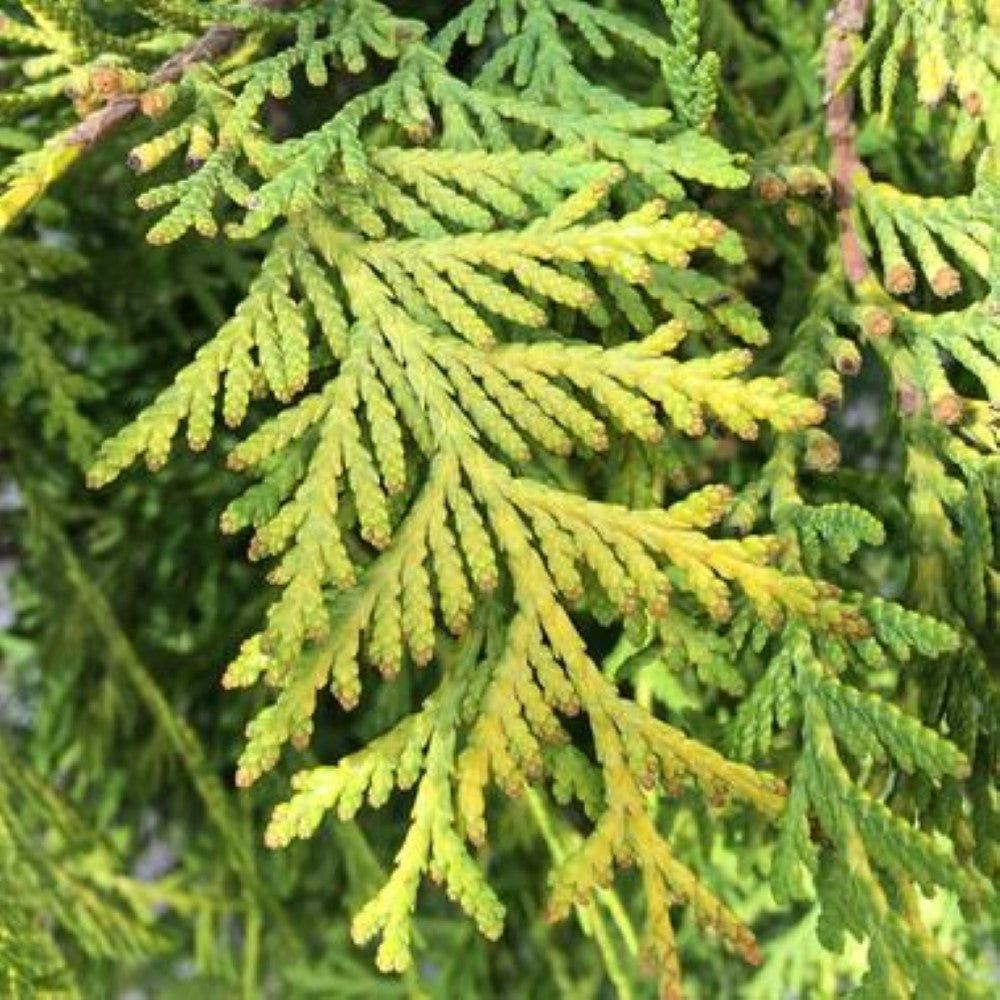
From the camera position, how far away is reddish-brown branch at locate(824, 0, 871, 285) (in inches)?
59.0

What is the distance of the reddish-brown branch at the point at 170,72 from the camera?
1345mm

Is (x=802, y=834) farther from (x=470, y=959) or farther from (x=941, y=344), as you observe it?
(x=470, y=959)

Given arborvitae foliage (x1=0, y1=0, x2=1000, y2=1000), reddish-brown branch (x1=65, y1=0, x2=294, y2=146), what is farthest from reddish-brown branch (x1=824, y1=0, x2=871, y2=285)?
reddish-brown branch (x1=65, y1=0, x2=294, y2=146)

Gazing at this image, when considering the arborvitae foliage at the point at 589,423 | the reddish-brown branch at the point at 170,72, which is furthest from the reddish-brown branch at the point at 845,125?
the reddish-brown branch at the point at 170,72

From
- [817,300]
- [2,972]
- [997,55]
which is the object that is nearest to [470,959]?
[2,972]

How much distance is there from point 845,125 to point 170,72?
630mm

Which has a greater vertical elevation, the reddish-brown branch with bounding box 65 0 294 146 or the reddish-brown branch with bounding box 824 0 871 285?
the reddish-brown branch with bounding box 65 0 294 146

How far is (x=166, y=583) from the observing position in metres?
2.38

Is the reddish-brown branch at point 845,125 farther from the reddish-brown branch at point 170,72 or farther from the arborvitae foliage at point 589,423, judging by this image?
the reddish-brown branch at point 170,72

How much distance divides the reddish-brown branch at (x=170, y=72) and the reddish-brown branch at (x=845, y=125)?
517 millimetres

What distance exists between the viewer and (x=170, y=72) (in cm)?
141

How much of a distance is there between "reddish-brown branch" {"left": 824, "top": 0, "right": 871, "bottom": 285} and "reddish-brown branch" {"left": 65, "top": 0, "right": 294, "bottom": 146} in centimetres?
52

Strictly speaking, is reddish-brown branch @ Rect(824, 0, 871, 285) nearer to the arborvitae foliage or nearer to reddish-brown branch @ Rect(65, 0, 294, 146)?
the arborvitae foliage

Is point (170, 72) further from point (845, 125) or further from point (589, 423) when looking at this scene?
point (845, 125)
